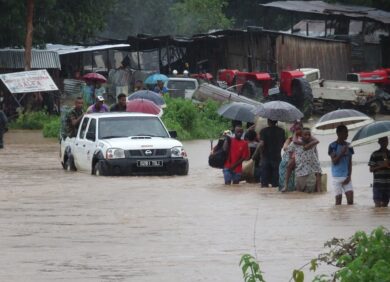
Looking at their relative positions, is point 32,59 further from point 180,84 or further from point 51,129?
point 51,129

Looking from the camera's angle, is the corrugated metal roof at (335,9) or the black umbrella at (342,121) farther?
the corrugated metal roof at (335,9)

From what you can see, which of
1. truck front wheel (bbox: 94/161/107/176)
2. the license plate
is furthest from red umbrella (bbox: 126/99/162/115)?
the license plate

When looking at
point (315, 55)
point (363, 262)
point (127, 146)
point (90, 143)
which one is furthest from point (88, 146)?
point (315, 55)

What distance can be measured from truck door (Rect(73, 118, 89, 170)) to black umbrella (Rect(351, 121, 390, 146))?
7.46 meters

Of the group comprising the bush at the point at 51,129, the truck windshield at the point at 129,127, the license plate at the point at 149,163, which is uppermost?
the truck windshield at the point at 129,127

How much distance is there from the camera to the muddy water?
472 inches

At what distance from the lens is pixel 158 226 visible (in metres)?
15.6

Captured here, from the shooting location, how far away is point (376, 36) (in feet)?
177

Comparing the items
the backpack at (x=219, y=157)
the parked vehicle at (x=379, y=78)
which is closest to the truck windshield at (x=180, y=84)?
the parked vehicle at (x=379, y=78)

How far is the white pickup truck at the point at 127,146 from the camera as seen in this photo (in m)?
22.1

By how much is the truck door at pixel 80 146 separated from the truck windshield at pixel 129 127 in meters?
0.68

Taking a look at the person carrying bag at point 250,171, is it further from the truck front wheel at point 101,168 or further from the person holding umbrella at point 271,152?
the truck front wheel at point 101,168

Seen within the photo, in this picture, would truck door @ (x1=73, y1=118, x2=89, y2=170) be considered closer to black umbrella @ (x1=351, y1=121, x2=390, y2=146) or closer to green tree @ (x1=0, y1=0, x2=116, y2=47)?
black umbrella @ (x1=351, y1=121, x2=390, y2=146)

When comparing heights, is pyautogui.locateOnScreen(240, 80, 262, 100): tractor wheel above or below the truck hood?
below
